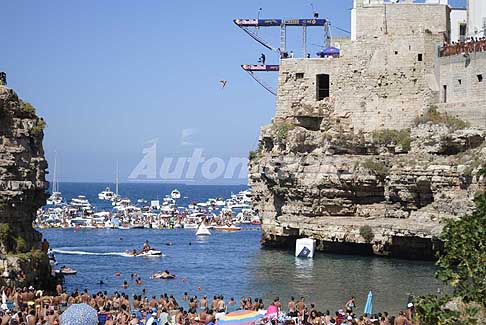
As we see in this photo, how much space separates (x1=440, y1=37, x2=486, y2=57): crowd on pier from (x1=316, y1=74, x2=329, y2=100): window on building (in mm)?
8159

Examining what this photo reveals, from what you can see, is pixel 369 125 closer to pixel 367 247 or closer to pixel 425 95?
pixel 425 95

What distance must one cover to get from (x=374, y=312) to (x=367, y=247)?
59.1 ft

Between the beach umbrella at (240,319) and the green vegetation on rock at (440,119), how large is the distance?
22.7 meters

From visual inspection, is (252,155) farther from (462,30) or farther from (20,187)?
(20,187)

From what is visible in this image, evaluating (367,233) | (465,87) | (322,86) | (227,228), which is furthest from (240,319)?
(227,228)

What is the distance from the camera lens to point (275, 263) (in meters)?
47.3

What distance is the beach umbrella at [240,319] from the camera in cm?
2562

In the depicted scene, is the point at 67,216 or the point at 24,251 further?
the point at 67,216

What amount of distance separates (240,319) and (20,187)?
35.1 ft

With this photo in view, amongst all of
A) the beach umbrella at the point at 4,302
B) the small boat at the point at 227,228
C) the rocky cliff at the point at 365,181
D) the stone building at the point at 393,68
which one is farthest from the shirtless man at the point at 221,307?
the small boat at the point at 227,228

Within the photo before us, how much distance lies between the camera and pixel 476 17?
5038 centimetres

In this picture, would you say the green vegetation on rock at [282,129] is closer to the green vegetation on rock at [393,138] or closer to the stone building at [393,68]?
the stone building at [393,68]

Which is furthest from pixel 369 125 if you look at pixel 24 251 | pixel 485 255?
pixel 485 255

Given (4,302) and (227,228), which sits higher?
(227,228)
